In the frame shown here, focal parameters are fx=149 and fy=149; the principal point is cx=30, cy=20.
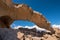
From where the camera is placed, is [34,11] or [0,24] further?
[34,11]

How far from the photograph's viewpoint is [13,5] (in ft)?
23.5

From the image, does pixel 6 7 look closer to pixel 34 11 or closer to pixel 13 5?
pixel 13 5

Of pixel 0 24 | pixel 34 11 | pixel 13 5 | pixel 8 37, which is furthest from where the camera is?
pixel 34 11

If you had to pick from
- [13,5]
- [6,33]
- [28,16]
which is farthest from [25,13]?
[6,33]

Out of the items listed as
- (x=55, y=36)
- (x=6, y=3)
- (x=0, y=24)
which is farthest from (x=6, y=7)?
(x=55, y=36)

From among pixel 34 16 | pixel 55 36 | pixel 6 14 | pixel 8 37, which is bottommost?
pixel 8 37

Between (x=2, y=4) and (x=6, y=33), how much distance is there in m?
4.29

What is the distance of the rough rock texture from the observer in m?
6.92

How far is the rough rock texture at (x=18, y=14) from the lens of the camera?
6921 mm

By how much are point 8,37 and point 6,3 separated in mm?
4368

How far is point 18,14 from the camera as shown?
7.76 meters

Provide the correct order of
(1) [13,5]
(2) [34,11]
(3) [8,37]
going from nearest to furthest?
(3) [8,37] → (1) [13,5] → (2) [34,11]

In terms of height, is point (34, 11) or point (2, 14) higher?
point (34, 11)

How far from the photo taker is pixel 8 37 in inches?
87.7
